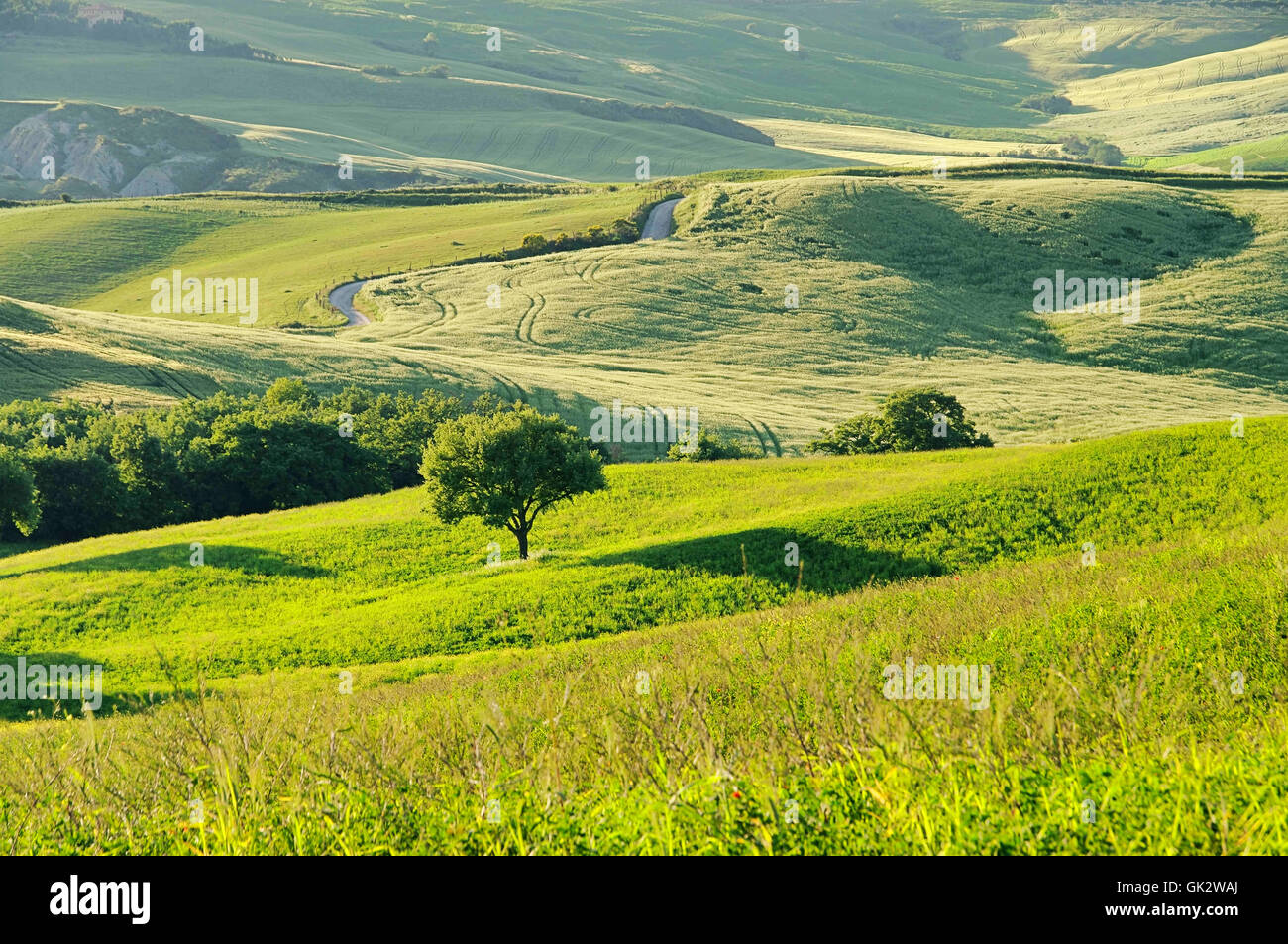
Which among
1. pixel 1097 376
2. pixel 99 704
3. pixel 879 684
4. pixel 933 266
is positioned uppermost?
pixel 933 266

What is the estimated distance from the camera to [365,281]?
135250 mm

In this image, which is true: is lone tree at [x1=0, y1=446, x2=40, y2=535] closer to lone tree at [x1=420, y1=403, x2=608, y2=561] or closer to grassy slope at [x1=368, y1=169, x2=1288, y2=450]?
lone tree at [x1=420, y1=403, x2=608, y2=561]

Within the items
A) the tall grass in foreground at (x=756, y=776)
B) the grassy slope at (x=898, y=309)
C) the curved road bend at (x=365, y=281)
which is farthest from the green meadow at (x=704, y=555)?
the curved road bend at (x=365, y=281)

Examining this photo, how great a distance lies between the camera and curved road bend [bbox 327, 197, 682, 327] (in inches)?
4803

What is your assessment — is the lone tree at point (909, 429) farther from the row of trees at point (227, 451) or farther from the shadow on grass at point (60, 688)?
the shadow on grass at point (60, 688)

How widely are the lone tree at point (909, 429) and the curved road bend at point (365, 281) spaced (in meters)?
66.1

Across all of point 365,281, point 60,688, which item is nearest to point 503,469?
point 60,688

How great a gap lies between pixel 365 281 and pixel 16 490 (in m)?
89.2

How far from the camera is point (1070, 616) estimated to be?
15.6 meters

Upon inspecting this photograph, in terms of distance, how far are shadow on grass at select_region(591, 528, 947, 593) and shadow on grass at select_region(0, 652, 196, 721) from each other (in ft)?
61.9
